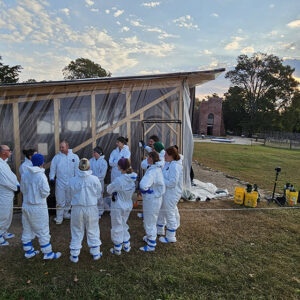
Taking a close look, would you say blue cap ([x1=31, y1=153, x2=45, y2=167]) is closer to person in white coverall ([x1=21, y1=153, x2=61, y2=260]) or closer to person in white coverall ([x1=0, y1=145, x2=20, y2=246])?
person in white coverall ([x1=21, y1=153, x2=61, y2=260])

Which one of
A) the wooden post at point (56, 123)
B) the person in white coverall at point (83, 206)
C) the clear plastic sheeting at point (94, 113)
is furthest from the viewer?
the wooden post at point (56, 123)

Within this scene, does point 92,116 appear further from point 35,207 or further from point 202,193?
A: point 202,193

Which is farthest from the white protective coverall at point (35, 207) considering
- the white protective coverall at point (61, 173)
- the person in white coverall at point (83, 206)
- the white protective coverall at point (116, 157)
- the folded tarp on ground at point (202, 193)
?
the folded tarp on ground at point (202, 193)

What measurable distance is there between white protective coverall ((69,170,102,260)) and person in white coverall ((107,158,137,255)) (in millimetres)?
284

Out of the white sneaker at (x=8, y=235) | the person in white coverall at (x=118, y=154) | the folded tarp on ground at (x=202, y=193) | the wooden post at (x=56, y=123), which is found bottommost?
the white sneaker at (x=8, y=235)

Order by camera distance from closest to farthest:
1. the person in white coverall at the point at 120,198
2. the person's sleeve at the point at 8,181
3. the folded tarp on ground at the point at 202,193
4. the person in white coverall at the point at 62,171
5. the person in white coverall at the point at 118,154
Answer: the person in white coverall at the point at 120,198
the person's sleeve at the point at 8,181
the person in white coverall at the point at 62,171
the person in white coverall at the point at 118,154
the folded tarp on ground at the point at 202,193

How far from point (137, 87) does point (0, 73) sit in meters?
21.4

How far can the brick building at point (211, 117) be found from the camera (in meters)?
43.2

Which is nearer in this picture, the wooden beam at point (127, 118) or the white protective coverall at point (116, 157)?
the white protective coverall at point (116, 157)

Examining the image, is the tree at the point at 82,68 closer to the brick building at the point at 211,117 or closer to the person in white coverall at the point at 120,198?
the brick building at the point at 211,117

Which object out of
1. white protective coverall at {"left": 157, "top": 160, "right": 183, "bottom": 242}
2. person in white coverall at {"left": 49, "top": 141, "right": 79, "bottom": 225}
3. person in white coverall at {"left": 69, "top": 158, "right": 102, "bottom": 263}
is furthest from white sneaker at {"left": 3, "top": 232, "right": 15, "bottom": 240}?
white protective coverall at {"left": 157, "top": 160, "right": 183, "bottom": 242}

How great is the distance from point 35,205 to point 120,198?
50.6 inches

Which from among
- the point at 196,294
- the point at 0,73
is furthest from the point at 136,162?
the point at 0,73

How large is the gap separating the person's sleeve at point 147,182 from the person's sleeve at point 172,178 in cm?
47
